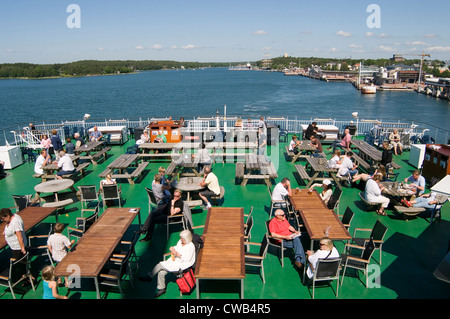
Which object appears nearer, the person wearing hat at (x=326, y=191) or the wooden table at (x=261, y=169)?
the person wearing hat at (x=326, y=191)

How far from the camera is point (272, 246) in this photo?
610 centimetres

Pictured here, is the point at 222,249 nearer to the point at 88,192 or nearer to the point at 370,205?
the point at 88,192

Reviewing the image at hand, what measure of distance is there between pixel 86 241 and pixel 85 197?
2809 mm

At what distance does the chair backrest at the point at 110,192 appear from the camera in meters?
7.55

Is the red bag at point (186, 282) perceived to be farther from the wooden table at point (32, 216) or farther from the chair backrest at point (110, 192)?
the chair backrest at point (110, 192)

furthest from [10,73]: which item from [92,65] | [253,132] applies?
[253,132]

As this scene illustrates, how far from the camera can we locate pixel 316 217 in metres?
5.84

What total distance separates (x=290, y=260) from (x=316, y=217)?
91cm

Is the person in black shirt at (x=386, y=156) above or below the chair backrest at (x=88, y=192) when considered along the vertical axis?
above

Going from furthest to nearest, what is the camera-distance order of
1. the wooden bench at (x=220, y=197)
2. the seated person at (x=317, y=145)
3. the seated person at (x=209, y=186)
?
the seated person at (x=317, y=145)
the wooden bench at (x=220, y=197)
the seated person at (x=209, y=186)

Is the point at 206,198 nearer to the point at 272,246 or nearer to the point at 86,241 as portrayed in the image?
the point at 272,246

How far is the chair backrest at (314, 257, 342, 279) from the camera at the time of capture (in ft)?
14.7

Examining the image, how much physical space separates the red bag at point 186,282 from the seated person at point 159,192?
259 centimetres

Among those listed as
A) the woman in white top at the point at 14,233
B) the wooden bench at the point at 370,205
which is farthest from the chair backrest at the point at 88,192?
the wooden bench at the point at 370,205
